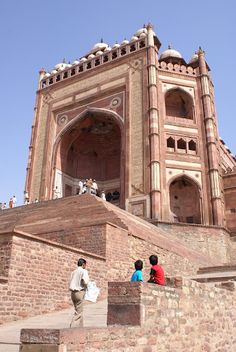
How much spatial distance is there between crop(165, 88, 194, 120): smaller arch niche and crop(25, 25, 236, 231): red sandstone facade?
69mm

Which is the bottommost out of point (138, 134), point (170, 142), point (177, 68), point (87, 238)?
point (87, 238)

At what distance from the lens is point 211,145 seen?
2259cm

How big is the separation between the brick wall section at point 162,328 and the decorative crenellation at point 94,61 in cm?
2180

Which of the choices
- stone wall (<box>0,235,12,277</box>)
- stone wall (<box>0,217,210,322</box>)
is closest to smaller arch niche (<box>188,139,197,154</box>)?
stone wall (<box>0,217,210,322</box>)

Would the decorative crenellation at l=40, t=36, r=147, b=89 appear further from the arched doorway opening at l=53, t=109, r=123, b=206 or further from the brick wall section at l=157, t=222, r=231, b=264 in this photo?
the brick wall section at l=157, t=222, r=231, b=264

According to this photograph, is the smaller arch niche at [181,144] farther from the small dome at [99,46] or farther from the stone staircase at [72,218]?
the small dome at [99,46]

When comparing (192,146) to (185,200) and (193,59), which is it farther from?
(193,59)

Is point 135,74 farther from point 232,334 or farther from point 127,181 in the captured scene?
point 232,334

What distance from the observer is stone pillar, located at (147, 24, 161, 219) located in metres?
20.6

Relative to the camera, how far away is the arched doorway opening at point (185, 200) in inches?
875

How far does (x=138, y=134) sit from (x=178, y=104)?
201 inches

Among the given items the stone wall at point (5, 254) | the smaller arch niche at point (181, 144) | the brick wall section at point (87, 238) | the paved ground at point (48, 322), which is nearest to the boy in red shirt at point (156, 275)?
the paved ground at point (48, 322)

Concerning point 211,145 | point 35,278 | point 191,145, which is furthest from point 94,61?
point 35,278

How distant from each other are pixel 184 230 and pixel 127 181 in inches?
172
